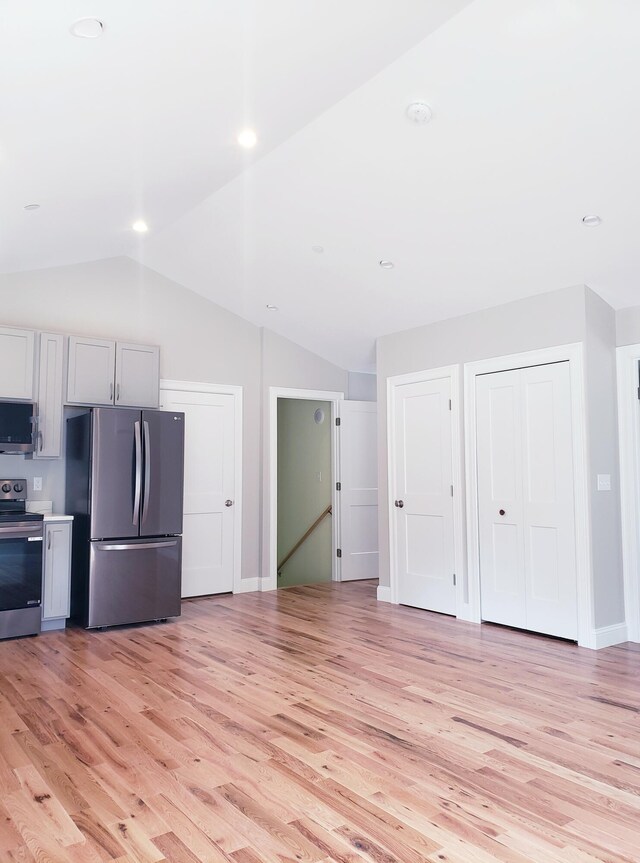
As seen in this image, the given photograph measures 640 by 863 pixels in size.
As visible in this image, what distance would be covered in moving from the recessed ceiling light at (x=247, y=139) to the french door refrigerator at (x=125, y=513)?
2275mm

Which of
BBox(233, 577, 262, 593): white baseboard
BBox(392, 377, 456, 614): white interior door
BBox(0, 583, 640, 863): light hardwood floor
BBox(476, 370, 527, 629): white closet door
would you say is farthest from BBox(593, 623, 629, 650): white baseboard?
BBox(233, 577, 262, 593): white baseboard

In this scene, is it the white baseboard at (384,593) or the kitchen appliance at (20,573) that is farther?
the white baseboard at (384,593)

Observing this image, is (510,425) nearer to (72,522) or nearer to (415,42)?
(415,42)

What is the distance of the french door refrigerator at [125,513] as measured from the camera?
16.0ft

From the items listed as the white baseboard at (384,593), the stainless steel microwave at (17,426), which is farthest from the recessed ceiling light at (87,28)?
the white baseboard at (384,593)

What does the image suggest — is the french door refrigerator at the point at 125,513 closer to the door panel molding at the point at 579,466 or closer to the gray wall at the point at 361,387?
the gray wall at the point at 361,387

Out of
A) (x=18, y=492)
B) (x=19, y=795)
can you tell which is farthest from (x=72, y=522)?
(x=19, y=795)

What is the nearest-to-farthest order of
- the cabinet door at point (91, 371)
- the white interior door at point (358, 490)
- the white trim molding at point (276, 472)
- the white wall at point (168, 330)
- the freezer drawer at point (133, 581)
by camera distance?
the freezer drawer at point (133, 581)
the cabinet door at point (91, 371)
the white wall at point (168, 330)
the white trim molding at point (276, 472)
the white interior door at point (358, 490)

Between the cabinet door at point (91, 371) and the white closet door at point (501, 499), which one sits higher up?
the cabinet door at point (91, 371)

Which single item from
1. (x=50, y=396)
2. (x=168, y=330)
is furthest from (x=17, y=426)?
(x=168, y=330)

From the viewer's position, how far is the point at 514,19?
2.72 meters

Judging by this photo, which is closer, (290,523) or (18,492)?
(18,492)

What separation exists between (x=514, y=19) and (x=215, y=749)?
3.31 metres

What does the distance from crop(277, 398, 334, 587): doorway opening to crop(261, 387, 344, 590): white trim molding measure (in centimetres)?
8
